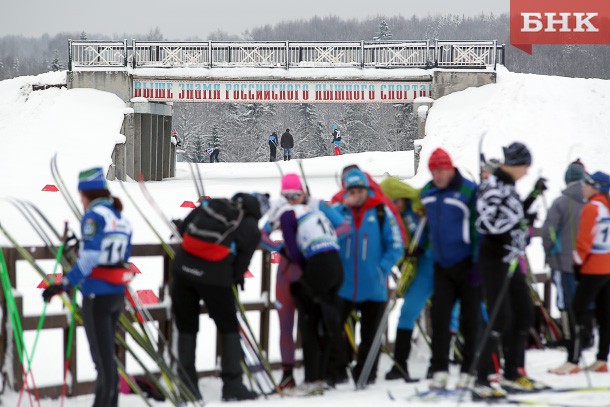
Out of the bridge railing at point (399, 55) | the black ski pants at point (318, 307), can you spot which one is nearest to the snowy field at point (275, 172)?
the bridge railing at point (399, 55)

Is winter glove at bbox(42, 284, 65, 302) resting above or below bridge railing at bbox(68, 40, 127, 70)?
below

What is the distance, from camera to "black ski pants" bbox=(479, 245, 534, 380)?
229 inches

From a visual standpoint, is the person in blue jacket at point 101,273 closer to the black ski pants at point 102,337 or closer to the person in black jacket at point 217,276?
the black ski pants at point 102,337

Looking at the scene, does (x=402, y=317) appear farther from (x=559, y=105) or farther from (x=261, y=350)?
(x=559, y=105)

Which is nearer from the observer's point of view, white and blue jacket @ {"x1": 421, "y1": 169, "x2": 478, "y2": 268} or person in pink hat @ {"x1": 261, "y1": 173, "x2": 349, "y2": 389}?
white and blue jacket @ {"x1": 421, "y1": 169, "x2": 478, "y2": 268}

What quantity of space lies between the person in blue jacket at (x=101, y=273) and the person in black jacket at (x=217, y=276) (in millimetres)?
538

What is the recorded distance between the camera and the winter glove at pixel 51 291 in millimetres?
5438

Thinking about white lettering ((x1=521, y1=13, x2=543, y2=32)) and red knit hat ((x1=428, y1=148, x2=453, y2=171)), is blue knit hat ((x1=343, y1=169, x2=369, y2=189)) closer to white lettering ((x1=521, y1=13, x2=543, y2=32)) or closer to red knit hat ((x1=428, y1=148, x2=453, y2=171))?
red knit hat ((x1=428, y1=148, x2=453, y2=171))

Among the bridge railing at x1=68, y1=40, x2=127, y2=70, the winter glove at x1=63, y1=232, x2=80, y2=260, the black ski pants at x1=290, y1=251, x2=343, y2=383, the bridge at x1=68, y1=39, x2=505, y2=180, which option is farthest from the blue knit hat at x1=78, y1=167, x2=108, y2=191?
the bridge railing at x1=68, y1=40, x2=127, y2=70

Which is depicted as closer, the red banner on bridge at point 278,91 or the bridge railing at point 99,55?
the red banner on bridge at point 278,91

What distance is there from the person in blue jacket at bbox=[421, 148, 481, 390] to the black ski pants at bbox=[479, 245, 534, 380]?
0.18 metres

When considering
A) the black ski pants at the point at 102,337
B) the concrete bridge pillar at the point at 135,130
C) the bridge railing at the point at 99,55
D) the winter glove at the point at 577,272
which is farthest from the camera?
the bridge railing at the point at 99,55

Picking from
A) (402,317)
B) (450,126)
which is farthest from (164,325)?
(450,126)

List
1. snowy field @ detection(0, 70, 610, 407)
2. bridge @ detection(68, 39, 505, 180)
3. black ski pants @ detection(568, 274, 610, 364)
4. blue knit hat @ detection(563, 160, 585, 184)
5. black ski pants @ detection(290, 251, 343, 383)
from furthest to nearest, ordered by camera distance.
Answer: bridge @ detection(68, 39, 505, 180) < snowy field @ detection(0, 70, 610, 407) < blue knit hat @ detection(563, 160, 585, 184) < black ski pants @ detection(568, 274, 610, 364) < black ski pants @ detection(290, 251, 343, 383)
